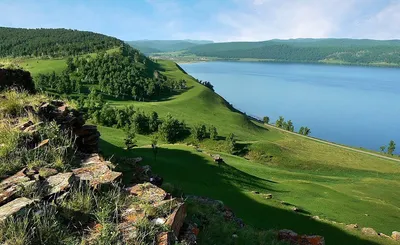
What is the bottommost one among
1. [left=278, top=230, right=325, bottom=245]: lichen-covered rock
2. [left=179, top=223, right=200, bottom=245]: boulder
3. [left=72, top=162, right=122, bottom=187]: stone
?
[left=278, top=230, right=325, bottom=245]: lichen-covered rock

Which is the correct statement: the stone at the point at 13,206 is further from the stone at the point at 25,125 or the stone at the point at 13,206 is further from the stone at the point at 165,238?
the stone at the point at 25,125

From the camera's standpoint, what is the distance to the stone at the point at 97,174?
7.92 meters

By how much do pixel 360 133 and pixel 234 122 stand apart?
56.6 meters

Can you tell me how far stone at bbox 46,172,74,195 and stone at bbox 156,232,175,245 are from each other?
8.57ft

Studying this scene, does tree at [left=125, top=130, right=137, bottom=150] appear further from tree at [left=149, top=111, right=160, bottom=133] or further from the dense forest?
the dense forest

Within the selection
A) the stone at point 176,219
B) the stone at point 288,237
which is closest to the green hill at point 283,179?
the stone at point 176,219

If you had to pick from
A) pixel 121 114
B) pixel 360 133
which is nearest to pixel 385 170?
pixel 360 133

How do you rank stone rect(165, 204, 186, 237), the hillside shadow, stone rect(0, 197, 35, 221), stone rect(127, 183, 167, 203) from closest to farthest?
1. stone rect(0, 197, 35, 221)
2. stone rect(165, 204, 186, 237)
3. stone rect(127, 183, 167, 203)
4. the hillside shadow

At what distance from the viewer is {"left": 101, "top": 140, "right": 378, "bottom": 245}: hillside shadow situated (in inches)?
819

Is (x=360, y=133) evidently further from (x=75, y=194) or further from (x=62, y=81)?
(x=75, y=194)

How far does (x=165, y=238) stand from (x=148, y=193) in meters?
1.66

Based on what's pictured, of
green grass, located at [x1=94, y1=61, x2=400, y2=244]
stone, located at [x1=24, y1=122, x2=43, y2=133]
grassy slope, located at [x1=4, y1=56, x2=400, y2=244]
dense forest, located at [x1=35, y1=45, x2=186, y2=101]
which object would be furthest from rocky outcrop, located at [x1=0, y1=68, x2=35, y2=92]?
dense forest, located at [x1=35, y1=45, x2=186, y2=101]

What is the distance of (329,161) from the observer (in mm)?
72438

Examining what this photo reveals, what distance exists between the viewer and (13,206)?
247 inches
